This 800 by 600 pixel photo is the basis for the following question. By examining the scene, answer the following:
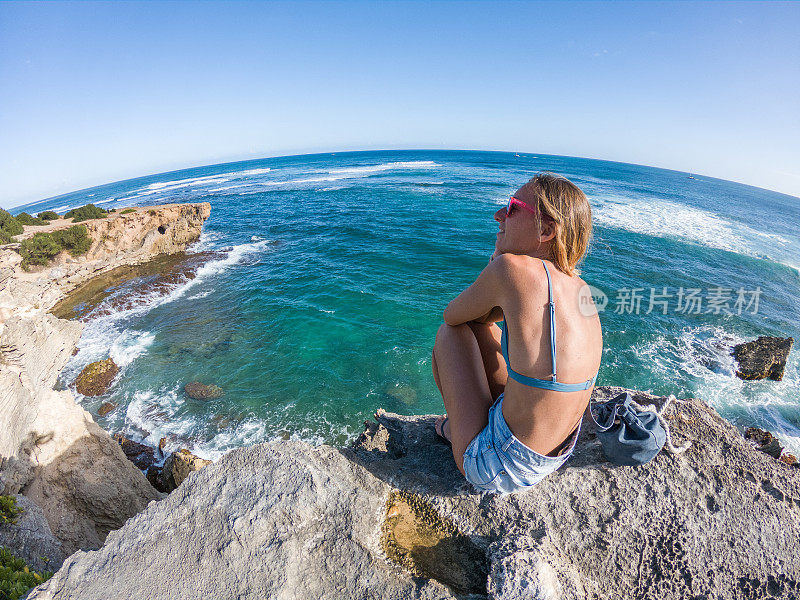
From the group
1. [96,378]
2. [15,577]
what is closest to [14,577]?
[15,577]

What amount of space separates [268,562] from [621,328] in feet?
50.3

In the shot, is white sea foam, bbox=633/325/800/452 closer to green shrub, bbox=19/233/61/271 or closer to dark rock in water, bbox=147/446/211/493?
dark rock in water, bbox=147/446/211/493

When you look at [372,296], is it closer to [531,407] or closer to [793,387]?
[531,407]

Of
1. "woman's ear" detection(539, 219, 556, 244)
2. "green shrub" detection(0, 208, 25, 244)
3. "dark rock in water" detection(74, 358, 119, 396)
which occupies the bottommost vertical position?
"dark rock in water" detection(74, 358, 119, 396)

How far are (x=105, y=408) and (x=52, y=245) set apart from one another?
14344 mm

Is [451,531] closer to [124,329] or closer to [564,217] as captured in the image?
[564,217]

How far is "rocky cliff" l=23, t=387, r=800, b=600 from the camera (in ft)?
7.07

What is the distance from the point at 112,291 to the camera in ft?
59.3

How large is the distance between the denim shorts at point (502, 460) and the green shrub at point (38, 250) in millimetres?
24872

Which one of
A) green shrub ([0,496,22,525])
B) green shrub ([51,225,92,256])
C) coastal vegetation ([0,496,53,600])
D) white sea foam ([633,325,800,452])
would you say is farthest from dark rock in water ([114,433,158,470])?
green shrub ([51,225,92,256])

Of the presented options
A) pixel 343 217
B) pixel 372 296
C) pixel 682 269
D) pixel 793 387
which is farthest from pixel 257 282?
pixel 682 269

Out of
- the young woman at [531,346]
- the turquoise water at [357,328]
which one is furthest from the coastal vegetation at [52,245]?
the young woman at [531,346]

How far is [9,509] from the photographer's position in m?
3.49

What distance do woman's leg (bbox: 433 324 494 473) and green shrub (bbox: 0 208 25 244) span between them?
26408mm
